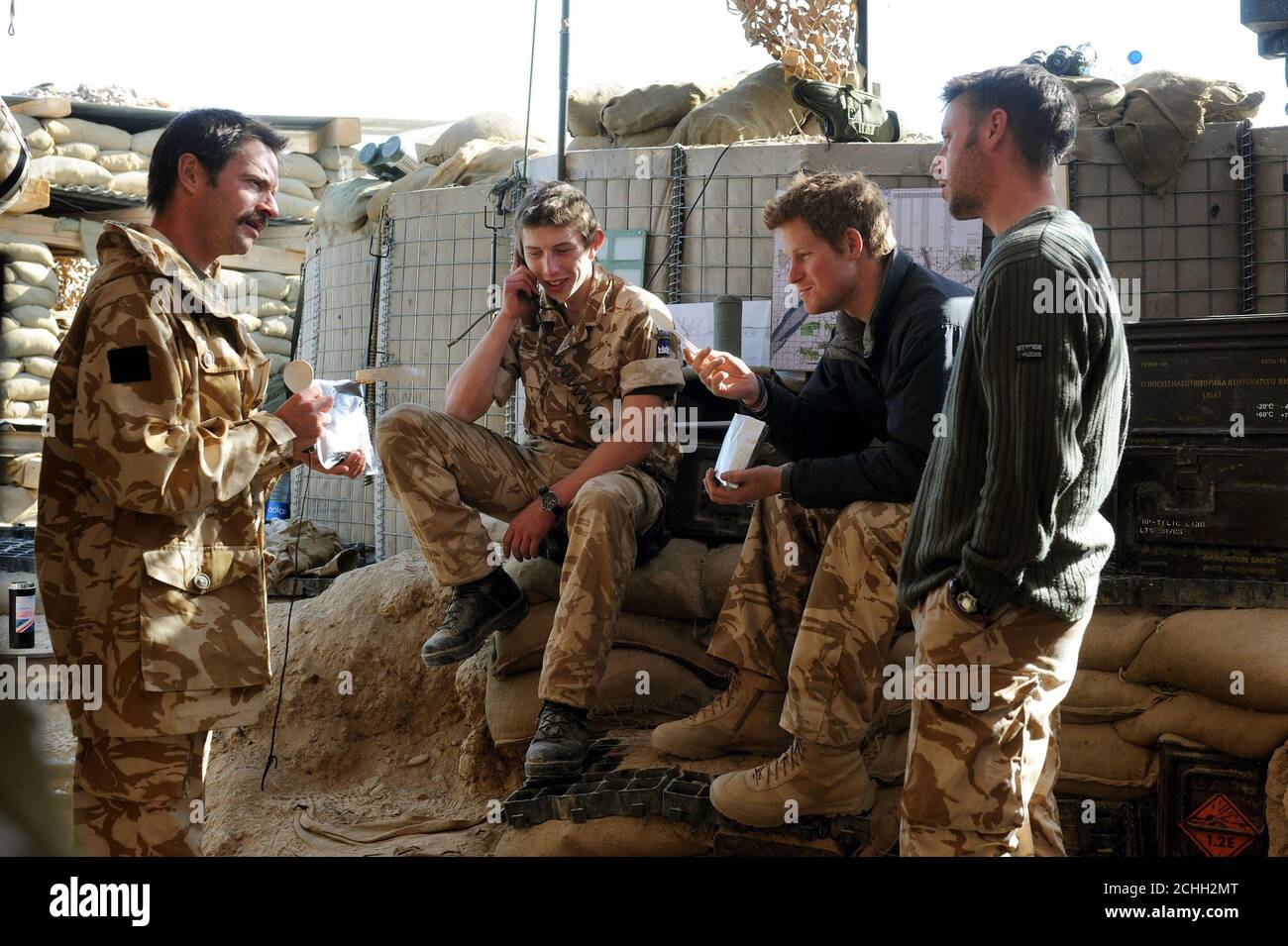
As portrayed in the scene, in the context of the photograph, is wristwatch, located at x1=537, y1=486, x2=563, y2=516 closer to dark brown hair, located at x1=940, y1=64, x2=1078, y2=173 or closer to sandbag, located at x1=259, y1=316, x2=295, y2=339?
dark brown hair, located at x1=940, y1=64, x2=1078, y2=173

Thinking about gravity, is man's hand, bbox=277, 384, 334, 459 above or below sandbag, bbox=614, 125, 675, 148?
below

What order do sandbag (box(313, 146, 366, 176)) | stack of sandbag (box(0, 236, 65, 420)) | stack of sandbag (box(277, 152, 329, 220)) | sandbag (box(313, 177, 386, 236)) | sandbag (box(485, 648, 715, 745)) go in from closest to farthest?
sandbag (box(485, 648, 715, 745))
sandbag (box(313, 177, 386, 236))
stack of sandbag (box(0, 236, 65, 420))
stack of sandbag (box(277, 152, 329, 220))
sandbag (box(313, 146, 366, 176))

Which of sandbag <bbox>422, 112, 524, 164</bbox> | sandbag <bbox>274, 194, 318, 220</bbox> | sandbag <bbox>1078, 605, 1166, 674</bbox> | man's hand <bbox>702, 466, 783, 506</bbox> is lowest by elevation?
sandbag <bbox>1078, 605, 1166, 674</bbox>

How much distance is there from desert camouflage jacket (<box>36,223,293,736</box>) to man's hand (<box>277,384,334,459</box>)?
0.08 m

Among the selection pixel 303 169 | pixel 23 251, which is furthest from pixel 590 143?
pixel 23 251

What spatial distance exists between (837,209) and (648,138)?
3017 mm

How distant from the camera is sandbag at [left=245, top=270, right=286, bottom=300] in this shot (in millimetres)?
10125

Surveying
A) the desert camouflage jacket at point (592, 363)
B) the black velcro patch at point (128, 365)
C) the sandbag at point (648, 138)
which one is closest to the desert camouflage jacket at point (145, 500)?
the black velcro patch at point (128, 365)

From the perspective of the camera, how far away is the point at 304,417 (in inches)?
93.1

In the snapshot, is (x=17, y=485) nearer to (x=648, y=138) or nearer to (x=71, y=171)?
(x=71, y=171)

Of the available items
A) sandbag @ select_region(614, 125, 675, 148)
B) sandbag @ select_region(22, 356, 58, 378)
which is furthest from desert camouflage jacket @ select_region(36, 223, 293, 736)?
sandbag @ select_region(22, 356, 58, 378)

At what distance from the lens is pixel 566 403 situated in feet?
11.9

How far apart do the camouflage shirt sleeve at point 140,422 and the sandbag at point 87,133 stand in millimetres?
8457
